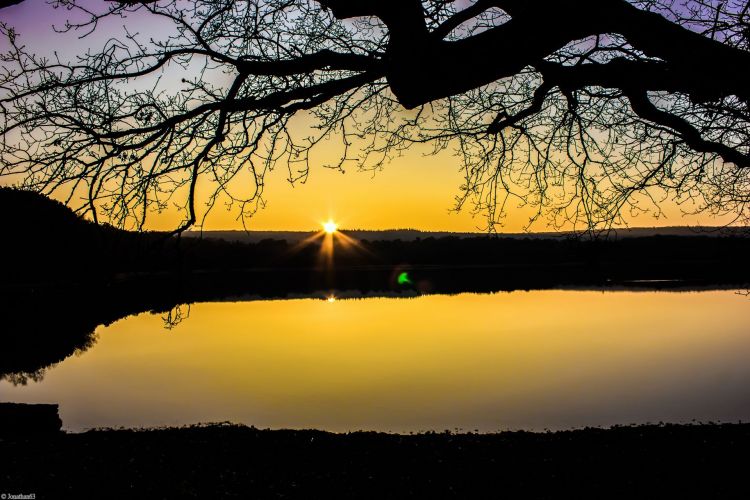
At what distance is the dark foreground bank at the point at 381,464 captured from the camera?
6.19 meters

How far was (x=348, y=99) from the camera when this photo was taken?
8.27 meters

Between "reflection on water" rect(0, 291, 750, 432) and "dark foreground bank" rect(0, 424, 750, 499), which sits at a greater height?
"reflection on water" rect(0, 291, 750, 432)

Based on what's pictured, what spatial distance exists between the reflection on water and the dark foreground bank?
178 cm

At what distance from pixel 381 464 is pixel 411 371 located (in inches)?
451

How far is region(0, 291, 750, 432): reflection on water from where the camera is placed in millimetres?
13477

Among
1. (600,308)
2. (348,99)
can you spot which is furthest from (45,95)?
(600,308)

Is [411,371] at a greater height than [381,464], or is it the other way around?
[411,371]

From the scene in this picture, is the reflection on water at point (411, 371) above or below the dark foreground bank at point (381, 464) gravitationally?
above

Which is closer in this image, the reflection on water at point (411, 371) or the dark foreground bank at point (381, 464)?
the dark foreground bank at point (381, 464)

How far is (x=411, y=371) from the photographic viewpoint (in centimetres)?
1847

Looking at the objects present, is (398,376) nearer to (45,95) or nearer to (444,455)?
(444,455)

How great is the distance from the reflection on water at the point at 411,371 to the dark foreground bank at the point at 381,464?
178cm

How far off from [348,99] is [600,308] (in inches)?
1250

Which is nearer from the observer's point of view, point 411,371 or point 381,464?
point 381,464
